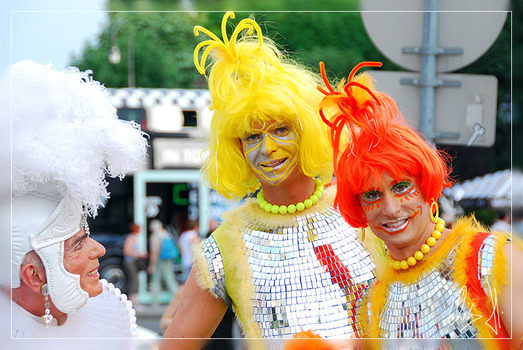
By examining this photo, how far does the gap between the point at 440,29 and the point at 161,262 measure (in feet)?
19.3

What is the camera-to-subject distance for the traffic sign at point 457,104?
2.65 meters

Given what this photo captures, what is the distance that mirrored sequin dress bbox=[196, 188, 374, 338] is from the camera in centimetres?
243

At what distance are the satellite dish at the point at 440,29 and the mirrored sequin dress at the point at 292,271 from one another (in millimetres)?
625

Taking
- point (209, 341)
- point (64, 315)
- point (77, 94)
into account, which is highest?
point (77, 94)

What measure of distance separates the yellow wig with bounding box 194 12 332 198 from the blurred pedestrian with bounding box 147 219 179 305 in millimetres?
5241

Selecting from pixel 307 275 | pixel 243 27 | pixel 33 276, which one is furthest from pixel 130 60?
pixel 33 276

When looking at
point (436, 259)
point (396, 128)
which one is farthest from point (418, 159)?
point (436, 259)

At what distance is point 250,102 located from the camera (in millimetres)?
2426

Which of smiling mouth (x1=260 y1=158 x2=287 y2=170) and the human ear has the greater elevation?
smiling mouth (x1=260 y1=158 x2=287 y2=170)

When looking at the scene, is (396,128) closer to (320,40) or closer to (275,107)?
(275,107)

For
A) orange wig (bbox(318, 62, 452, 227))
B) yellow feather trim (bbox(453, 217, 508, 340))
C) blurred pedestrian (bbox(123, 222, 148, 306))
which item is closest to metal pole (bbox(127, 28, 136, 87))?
blurred pedestrian (bbox(123, 222, 148, 306))

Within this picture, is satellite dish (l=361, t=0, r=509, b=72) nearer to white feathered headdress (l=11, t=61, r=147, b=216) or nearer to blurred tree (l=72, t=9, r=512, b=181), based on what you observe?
white feathered headdress (l=11, t=61, r=147, b=216)

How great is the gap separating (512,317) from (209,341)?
1264mm

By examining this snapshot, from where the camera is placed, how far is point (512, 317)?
1.85m
